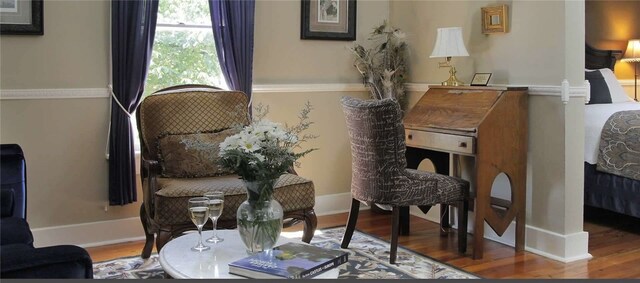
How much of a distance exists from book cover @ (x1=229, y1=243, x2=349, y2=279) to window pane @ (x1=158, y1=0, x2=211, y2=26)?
2.40 m

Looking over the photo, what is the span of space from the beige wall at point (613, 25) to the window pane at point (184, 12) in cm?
394

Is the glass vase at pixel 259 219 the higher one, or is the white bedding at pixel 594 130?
the white bedding at pixel 594 130

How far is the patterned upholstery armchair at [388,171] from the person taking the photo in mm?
3396

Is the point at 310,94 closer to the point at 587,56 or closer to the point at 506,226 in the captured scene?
the point at 506,226

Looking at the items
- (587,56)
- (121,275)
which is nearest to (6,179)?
(121,275)

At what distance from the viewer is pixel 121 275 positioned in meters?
3.36

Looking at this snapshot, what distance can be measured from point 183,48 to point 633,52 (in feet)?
15.1

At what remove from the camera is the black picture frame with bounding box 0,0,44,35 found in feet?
11.9

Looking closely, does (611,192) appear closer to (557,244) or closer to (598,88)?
(557,244)

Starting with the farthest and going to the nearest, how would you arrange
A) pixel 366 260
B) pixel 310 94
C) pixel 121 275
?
pixel 310 94 → pixel 366 260 → pixel 121 275

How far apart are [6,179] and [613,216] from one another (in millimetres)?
4194

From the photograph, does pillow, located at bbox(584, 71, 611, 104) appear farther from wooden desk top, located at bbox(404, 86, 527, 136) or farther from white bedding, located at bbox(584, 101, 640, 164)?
wooden desk top, located at bbox(404, 86, 527, 136)

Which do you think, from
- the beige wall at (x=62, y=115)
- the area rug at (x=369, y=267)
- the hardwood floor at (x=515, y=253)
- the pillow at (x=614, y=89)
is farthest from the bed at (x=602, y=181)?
the beige wall at (x=62, y=115)

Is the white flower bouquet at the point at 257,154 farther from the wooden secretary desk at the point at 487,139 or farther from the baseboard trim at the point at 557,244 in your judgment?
the baseboard trim at the point at 557,244
